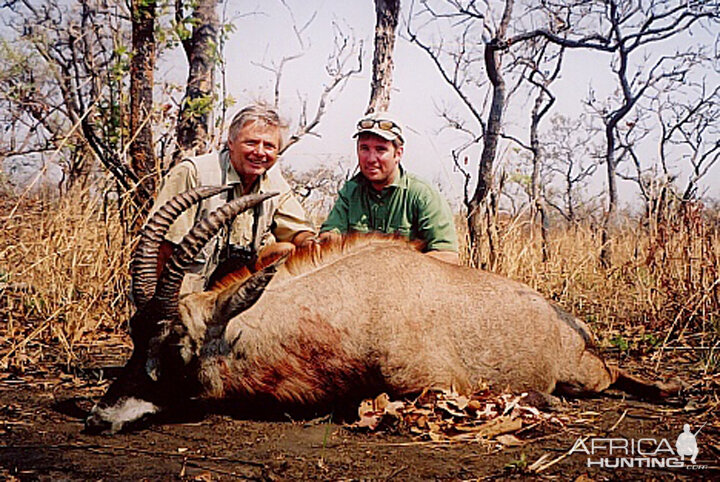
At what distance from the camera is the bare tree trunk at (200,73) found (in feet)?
24.5

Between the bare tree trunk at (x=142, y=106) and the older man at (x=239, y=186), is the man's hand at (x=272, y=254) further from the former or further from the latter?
the bare tree trunk at (x=142, y=106)

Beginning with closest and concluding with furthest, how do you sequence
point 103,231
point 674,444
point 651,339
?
point 674,444 < point 651,339 < point 103,231

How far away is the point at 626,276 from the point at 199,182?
4.68 metres

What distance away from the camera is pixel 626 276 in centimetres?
686

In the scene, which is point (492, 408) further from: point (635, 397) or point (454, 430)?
point (635, 397)

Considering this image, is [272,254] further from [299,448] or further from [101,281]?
[101,281]

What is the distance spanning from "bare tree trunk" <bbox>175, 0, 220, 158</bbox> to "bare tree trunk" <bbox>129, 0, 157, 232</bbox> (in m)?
1.00

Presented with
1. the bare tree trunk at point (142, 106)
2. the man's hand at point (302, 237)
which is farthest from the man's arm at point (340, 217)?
the bare tree trunk at point (142, 106)

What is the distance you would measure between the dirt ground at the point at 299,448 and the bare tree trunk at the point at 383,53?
15.9ft

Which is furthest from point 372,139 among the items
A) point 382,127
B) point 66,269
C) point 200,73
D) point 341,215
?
point 200,73

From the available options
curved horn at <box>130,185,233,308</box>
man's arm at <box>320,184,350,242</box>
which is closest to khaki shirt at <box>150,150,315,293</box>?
man's arm at <box>320,184,350,242</box>

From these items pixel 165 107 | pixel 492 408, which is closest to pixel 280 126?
pixel 165 107

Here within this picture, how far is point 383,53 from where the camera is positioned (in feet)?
26.3

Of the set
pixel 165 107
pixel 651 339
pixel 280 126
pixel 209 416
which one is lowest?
pixel 209 416
